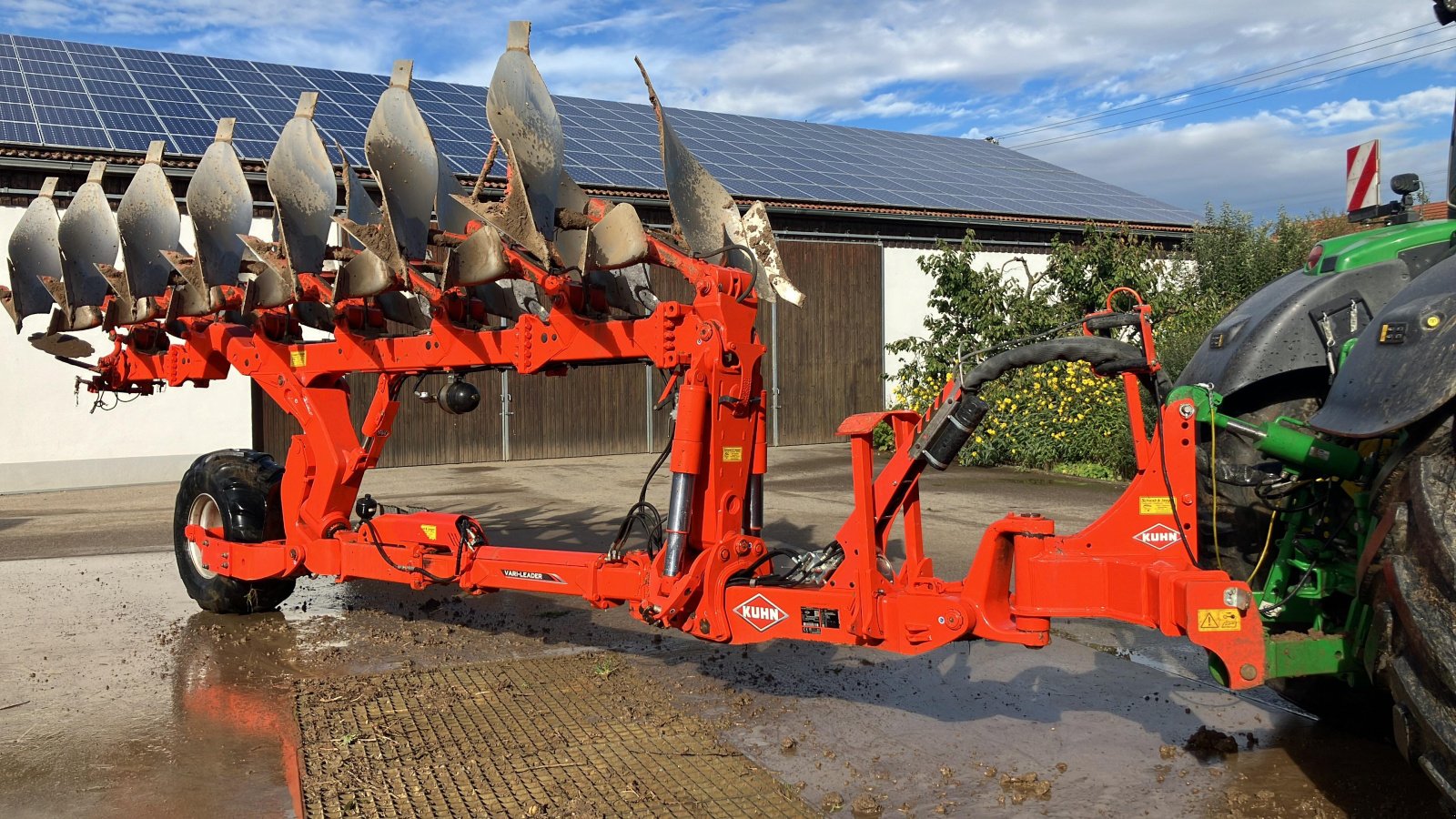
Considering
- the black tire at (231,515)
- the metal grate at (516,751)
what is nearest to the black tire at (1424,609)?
the metal grate at (516,751)

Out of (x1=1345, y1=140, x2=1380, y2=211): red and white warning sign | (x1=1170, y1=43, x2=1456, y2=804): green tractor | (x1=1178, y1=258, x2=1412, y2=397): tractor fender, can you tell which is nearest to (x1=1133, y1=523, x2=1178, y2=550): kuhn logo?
(x1=1170, y1=43, x2=1456, y2=804): green tractor

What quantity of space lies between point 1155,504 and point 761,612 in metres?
1.45

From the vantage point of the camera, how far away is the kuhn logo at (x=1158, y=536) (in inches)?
145

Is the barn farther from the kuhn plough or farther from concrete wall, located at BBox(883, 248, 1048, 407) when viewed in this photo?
the kuhn plough

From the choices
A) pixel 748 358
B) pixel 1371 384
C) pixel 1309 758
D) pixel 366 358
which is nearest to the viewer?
pixel 1371 384

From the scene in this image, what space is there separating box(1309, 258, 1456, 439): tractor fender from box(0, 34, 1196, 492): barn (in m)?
12.2

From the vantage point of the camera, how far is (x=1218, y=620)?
3.38m

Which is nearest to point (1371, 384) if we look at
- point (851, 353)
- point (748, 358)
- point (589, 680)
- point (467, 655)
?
point (748, 358)

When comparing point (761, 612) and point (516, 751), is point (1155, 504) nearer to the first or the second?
point (761, 612)

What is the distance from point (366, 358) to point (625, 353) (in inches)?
69.8

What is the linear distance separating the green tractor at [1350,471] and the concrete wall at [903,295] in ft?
44.2

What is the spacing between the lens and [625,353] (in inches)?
190

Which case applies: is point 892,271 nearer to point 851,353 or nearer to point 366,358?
point 851,353

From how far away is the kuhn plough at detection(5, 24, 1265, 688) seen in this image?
3.79 meters
